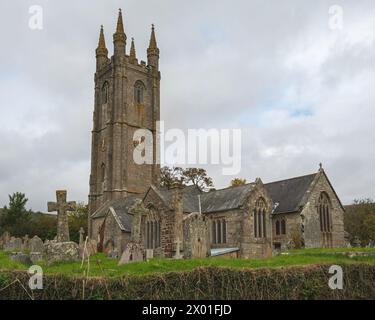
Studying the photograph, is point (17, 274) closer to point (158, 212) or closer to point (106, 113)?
point (158, 212)

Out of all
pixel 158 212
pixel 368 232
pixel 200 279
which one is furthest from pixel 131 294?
pixel 368 232

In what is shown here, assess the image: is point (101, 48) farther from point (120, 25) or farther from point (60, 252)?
point (60, 252)

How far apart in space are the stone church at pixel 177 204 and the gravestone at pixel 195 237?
0.05 metres

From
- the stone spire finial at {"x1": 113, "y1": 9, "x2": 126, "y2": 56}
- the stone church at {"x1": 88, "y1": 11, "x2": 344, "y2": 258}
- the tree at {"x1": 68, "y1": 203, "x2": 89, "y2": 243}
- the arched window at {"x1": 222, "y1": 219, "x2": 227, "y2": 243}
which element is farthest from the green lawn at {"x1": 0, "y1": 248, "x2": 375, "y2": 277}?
the tree at {"x1": 68, "y1": 203, "x2": 89, "y2": 243}

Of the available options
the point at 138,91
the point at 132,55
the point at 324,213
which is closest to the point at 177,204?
the point at 324,213

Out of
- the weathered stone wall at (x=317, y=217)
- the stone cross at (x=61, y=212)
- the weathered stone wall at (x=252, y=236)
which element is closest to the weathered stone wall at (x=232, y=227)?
the weathered stone wall at (x=252, y=236)

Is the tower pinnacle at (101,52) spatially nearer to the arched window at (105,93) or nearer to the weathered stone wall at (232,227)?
the arched window at (105,93)

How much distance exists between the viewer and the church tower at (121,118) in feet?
172

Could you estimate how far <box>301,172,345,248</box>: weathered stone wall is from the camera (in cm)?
3419

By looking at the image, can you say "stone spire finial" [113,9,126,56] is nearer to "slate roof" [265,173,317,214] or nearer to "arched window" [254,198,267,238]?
"slate roof" [265,173,317,214]

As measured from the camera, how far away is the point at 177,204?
2866 centimetres

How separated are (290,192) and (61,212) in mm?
23026

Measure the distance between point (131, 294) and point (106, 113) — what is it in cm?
4761

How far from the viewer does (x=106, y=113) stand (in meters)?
56.0
